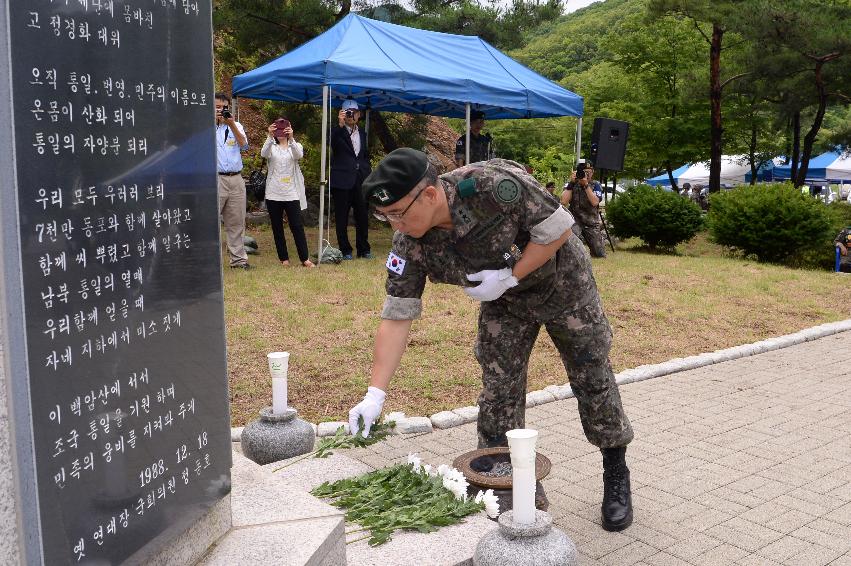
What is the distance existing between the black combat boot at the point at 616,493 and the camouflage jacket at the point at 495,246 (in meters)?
0.74

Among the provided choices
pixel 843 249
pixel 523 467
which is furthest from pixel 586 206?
pixel 523 467

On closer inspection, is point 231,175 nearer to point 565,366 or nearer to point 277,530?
point 565,366

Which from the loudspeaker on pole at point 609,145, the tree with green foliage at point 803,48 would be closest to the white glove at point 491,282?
the loudspeaker on pole at point 609,145

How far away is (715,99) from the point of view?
71.8 feet

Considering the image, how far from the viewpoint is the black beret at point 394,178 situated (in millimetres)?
2902

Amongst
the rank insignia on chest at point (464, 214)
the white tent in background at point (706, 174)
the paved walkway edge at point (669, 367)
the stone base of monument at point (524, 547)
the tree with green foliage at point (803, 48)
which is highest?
the tree with green foliage at point (803, 48)

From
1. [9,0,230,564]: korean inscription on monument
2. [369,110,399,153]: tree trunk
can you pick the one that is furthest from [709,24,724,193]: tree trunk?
[9,0,230,564]: korean inscription on monument


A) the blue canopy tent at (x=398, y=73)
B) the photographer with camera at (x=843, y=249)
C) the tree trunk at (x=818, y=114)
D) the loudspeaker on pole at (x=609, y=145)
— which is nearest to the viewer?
the blue canopy tent at (x=398, y=73)

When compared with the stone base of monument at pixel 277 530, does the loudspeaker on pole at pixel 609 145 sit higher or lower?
higher

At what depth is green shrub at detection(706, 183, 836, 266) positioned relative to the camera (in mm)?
13883

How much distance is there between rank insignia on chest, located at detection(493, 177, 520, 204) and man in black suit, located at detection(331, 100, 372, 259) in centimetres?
836

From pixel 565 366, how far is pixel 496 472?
1.93ft

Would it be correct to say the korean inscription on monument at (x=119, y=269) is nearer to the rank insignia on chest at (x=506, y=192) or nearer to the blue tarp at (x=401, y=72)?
the rank insignia on chest at (x=506, y=192)

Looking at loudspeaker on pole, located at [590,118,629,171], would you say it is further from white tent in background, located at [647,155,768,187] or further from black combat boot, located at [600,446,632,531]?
white tent in background, located at [647,155,768,187]
